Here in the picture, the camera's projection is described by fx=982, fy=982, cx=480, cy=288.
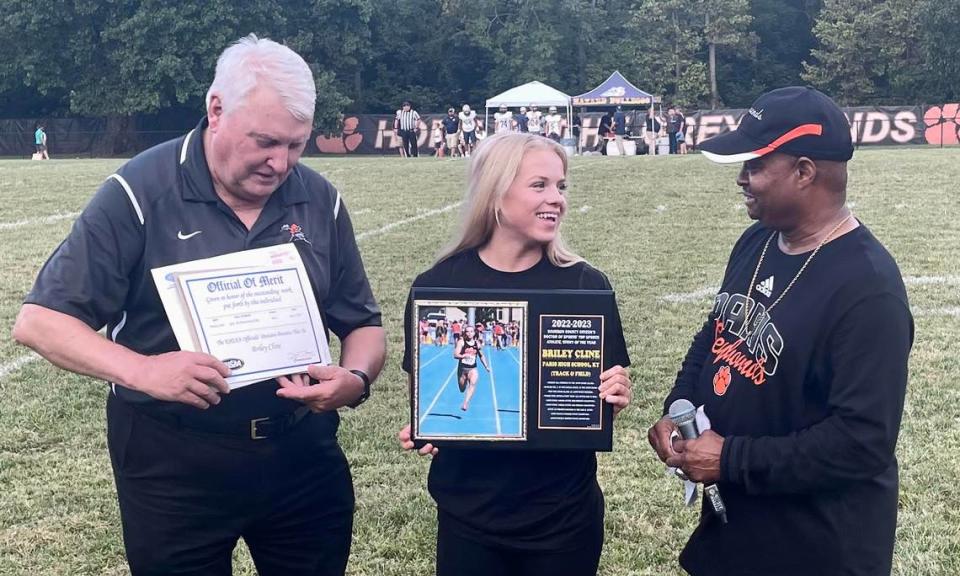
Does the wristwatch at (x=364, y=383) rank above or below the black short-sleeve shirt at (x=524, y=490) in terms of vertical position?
above

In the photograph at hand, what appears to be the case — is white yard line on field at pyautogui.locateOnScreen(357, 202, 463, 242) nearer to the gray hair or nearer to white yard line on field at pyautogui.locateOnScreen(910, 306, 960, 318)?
white yard line on field at pyautogui.locateOnScreen(910, 306, 960, 318)

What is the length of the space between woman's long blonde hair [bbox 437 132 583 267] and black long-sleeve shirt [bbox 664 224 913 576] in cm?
62

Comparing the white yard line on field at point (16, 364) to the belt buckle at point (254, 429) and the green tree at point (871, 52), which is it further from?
the green tree at point (871, 52)

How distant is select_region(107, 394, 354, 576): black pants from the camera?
2629 millimetres

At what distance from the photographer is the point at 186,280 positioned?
2.43 meters

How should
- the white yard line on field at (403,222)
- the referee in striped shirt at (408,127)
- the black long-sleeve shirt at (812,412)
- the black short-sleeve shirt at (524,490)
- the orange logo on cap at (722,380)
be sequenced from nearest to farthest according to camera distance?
the black long-sleeve shirt at (812,412), the orange logo on cap at (722,380), the black short-sleeve shirt at (524,490), the white yard line on field at (403,222), the referee in striped shirt at (408,127)

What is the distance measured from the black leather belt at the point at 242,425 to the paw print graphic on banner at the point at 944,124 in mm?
38880

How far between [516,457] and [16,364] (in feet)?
17.0

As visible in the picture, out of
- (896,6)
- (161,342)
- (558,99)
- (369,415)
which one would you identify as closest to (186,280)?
(161,342)

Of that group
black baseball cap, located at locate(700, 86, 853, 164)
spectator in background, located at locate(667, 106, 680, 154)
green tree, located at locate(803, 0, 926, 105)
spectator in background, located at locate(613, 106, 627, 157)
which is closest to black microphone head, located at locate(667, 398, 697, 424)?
black baseball cap, located at locate(700, 86, 853, 164)

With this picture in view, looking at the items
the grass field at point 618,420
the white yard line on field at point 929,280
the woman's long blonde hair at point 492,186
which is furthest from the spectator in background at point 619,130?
the woman's long blonde hair at point 492,186

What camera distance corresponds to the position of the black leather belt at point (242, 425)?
262cm

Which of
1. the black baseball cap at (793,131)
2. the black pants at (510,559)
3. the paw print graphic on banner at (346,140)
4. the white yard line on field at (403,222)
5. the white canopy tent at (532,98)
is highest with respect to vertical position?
the black baseball cap at (793,131)

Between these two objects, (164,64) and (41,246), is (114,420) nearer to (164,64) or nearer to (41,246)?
(41,246)
